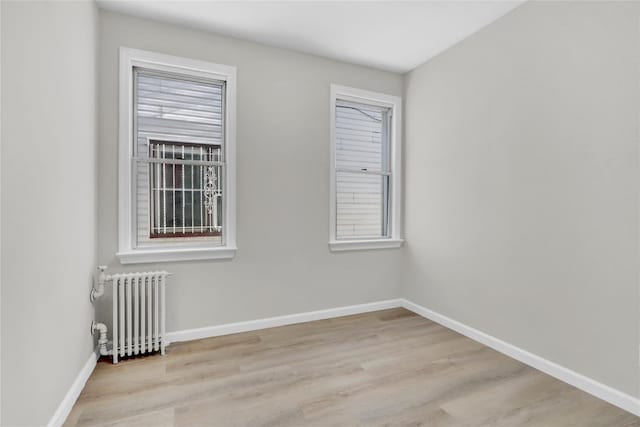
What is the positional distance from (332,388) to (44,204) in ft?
6.25

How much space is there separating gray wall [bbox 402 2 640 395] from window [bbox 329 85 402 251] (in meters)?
0.51

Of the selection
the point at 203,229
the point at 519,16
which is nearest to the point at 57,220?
the point at 203,229

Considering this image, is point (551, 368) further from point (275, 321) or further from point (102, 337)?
point (102, 337)

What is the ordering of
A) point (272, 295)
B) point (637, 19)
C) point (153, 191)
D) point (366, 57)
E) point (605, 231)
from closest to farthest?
1. point (637, 19)
2. point (605, 231)
3. point (153, 191)
4. point (272, 295)
5. point (366, 57)

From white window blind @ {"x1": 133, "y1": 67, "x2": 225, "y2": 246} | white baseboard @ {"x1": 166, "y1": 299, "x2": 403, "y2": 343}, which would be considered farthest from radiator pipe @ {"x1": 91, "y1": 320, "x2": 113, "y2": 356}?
white window blind @ {"x1": 133, "y1": 67, "x2": 225, "y2": 246}

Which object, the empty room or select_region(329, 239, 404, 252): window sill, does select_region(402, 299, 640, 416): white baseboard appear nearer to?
the empty room

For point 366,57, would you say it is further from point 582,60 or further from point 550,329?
point 550,329

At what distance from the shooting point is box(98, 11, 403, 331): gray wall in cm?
251

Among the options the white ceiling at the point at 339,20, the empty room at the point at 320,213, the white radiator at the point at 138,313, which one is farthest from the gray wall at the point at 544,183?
the white radiator at the point at 138,313

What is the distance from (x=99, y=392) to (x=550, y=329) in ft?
9.94

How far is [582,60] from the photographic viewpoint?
80.1 inches

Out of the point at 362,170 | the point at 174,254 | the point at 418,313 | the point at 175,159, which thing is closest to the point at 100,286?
the point at 174,254

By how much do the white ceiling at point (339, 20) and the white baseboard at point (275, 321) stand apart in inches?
103

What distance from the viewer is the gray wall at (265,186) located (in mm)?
2514
